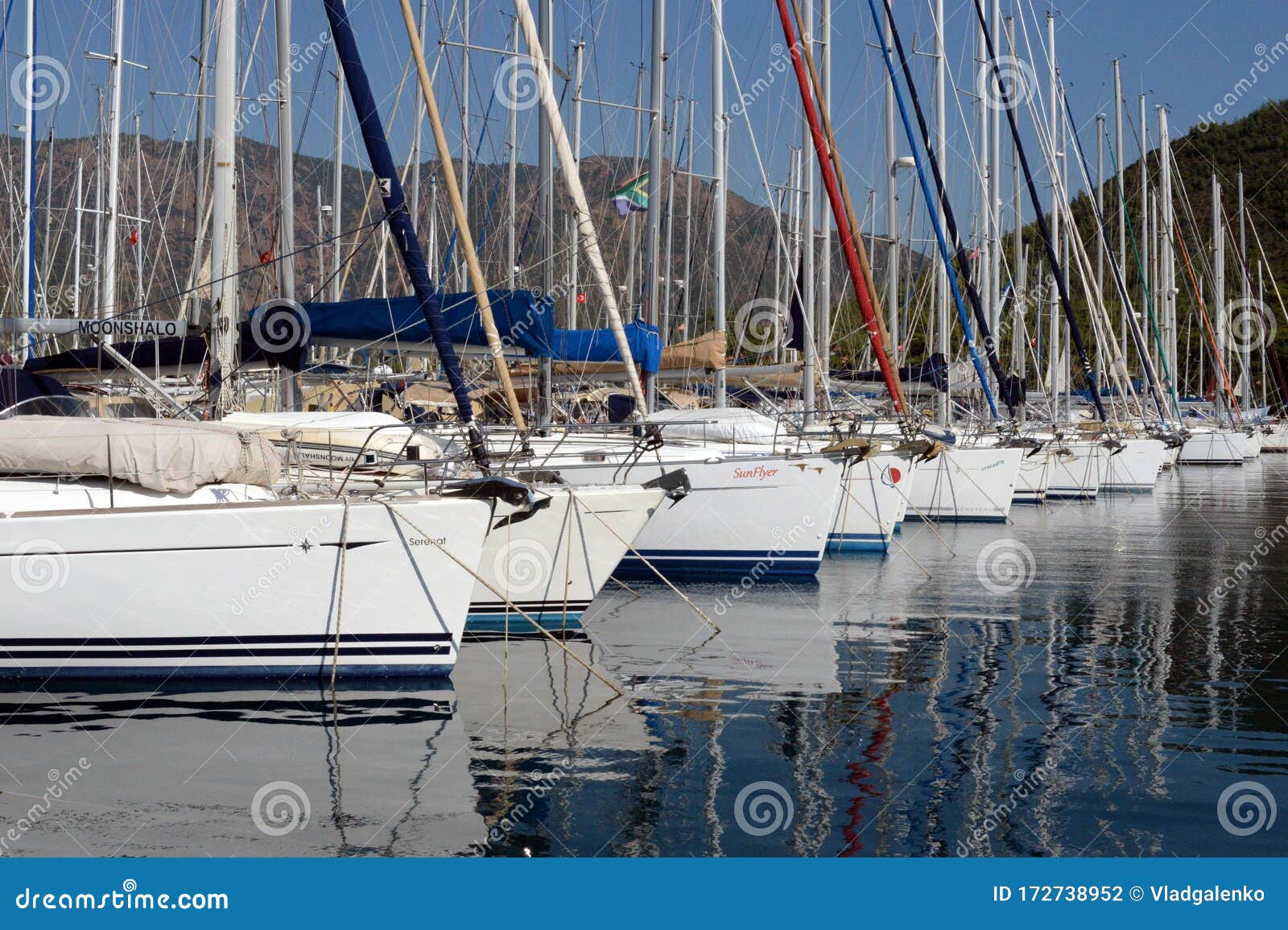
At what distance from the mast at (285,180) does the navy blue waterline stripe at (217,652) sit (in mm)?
4903

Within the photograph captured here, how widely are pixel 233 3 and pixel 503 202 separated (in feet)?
29.9

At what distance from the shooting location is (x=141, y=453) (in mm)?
10516

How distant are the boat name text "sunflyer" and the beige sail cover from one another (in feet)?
25.2

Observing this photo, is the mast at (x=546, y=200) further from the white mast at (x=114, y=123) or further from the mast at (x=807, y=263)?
the white mast at (x=114, y=123)

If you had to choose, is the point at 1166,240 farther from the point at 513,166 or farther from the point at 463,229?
the point at 463,229

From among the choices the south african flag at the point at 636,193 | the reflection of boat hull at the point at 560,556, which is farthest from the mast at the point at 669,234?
the reflection of boat hull at the point at 560,556

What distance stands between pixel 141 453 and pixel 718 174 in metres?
11.7

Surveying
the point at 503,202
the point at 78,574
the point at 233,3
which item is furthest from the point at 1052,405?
the point at 78,574

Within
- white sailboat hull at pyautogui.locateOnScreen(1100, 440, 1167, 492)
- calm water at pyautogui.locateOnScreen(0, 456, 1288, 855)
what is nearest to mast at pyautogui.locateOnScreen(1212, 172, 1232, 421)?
white sailboat hull at pyautogui.locateOnScreen(1100, 440, 1167, 492)

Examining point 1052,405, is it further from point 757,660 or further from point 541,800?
point 541,800

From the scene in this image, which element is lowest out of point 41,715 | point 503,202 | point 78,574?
point 41,715

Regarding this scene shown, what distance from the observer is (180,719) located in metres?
9.44

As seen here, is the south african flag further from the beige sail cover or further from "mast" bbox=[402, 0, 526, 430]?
the beige sail cover

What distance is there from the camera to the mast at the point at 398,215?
11.3 meters
